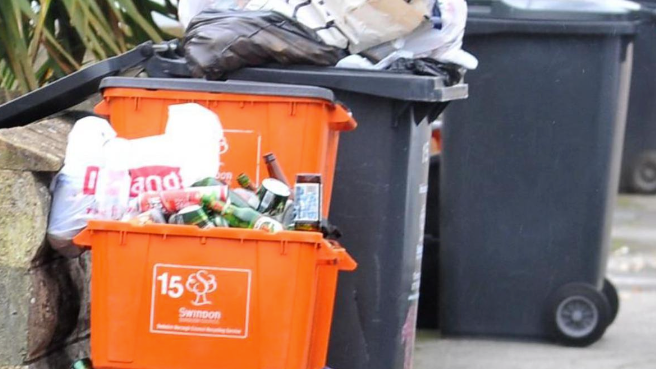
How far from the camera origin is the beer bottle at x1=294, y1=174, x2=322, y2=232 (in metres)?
3.19

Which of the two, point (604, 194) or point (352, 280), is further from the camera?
point (604, 194)

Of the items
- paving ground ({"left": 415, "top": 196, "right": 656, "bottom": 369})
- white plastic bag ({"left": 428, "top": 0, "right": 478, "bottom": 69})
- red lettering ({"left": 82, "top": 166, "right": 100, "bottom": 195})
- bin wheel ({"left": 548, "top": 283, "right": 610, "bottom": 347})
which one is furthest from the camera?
bin wheel ({"left": 548, "top": 283, "right": 610, "bottom": 347})

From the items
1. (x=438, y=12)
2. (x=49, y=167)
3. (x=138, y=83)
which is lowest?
(x=49, y=167)

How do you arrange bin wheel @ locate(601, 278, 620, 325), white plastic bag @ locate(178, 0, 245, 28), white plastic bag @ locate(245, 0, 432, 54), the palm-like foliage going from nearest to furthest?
white plastic bag @ locate(245, 0, 432, 54), white plastic bag @ locate(178, 0, 245, 28), the palm-like foliage, bin wheel @ locate(601, 278, 620, 325)

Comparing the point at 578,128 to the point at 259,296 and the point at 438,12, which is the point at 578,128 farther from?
the point at 259,296

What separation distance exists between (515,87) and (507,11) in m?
0.32

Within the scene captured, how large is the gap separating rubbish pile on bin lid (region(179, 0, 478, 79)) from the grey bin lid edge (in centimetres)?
18

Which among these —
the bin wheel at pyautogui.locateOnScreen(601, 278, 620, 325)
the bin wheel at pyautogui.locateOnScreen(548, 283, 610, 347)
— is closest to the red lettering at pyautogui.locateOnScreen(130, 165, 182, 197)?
the bin wheel at pyautogui.locateOnScreen(548, 283, 610, 347)

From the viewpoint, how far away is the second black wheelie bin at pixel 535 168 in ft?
17.5

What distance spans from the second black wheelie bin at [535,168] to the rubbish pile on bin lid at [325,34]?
123 cm

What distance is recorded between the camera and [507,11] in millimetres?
5367

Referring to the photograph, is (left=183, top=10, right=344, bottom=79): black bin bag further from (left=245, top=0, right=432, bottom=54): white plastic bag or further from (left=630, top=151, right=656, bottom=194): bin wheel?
(left=630, top=151, right=656, bottom=194): bin wheel

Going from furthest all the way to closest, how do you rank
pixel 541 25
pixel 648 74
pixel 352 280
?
pixel 648 74, pixel 541 25, pixel 352 280

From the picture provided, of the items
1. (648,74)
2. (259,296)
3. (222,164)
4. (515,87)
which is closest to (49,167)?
(222,164)
